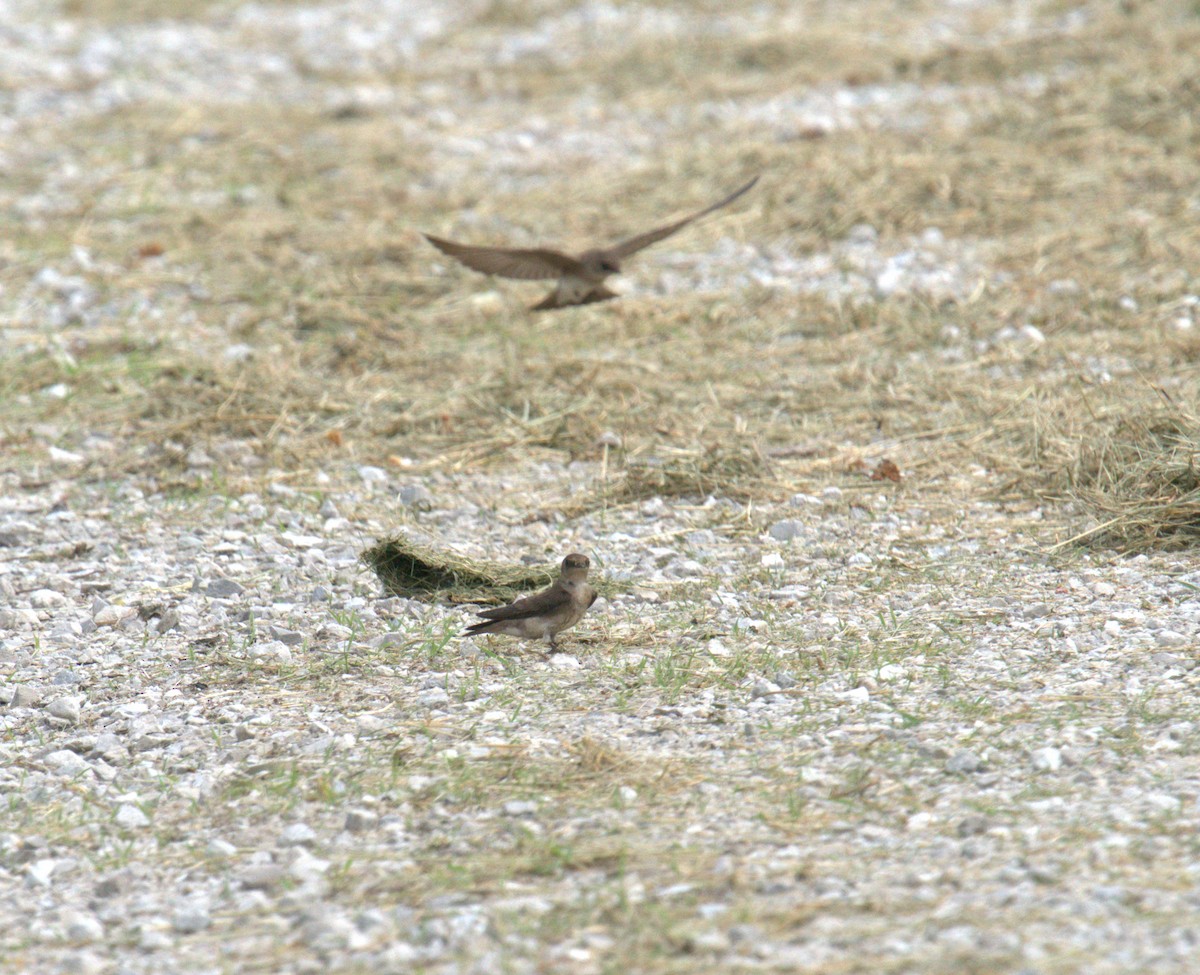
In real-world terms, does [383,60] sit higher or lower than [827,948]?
higher

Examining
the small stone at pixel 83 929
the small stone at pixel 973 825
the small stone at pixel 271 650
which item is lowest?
the small stone at pixel 83 929

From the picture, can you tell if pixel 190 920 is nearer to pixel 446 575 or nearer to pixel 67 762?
pixel 67 762

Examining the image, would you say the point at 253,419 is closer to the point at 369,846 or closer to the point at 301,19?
the point at 369,846

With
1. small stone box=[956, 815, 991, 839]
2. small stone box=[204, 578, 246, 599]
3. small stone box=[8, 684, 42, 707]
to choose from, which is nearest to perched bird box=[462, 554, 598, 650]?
small stone box=[204, 578, 246, 599]

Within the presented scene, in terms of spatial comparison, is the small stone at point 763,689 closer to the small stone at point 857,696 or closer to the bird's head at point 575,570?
the small stone at point 857,696

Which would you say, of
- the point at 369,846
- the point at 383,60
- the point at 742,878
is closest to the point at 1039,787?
the point at 742,878

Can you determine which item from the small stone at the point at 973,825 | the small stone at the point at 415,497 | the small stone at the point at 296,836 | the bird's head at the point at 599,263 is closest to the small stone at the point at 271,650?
the small stone at the point at 296,836
